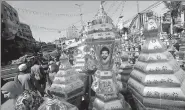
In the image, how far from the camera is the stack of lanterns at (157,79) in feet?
7.32

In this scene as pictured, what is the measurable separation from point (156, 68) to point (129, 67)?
1764 millimetres

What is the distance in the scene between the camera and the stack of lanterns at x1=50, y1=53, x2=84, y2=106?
3231mm

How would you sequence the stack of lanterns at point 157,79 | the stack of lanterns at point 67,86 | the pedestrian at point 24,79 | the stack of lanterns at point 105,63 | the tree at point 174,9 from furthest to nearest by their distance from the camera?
Answer: the tree at point 174,9 < the pedestrian at point 24,79 < the stack of lanterns at point 67,86 < the stack of lanterns at point 105,63 < the stack of lanterns at point 157,79

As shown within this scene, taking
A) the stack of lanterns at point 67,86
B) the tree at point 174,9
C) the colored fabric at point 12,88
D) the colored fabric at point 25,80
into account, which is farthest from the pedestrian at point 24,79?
the tree at point 174,9

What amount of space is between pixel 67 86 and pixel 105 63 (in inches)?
51.3

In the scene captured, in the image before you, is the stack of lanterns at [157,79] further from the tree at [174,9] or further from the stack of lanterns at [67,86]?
the tree at [174,9]

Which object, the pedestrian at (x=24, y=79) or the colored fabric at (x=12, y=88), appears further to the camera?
the pedestrian at (x=24, y=79)

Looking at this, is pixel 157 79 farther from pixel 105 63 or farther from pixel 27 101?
pixel 27 101

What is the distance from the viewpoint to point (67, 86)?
10.7 ft

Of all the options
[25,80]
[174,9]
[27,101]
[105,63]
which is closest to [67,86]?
[27,101]

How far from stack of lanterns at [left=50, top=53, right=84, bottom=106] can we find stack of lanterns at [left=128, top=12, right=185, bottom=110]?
1666 millimetres

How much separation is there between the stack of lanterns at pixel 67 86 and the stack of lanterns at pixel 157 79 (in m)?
1.67

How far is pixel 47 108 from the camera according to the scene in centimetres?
224

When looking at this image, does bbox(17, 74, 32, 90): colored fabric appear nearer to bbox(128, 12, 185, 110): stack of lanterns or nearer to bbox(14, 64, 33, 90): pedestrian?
bbox(14, 64, 33, 90): pedestrian
